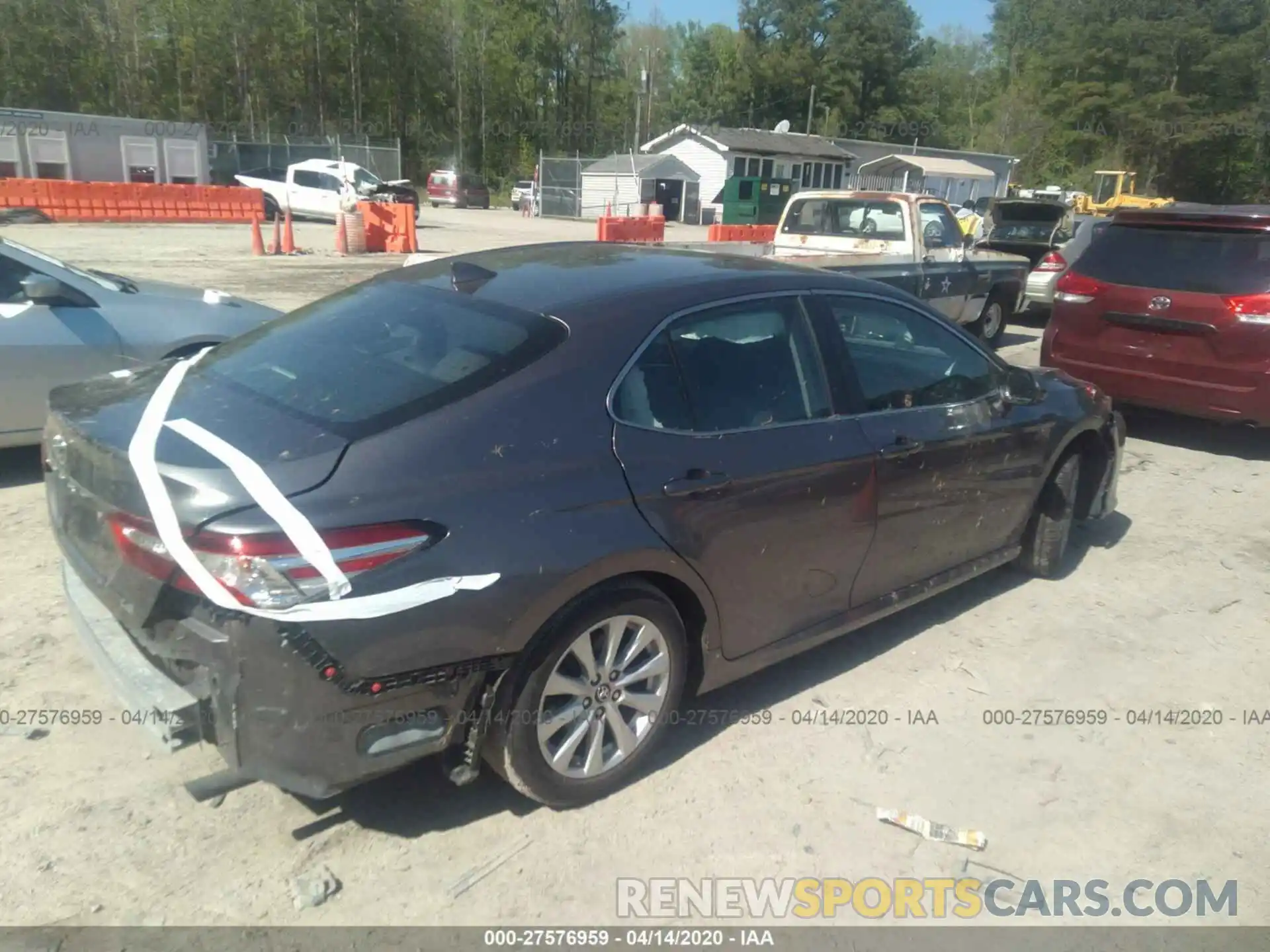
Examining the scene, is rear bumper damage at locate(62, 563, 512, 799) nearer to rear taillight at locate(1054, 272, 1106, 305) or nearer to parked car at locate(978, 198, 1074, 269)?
rear taillight at locate(1054, 272, 1106, 305)

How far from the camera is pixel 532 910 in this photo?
105 inches

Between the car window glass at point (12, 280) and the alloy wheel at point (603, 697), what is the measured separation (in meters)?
4.30

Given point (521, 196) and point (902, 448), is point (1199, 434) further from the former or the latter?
point (521, 196)

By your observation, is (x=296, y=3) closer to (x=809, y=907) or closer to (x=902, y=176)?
(x=902, y=176)

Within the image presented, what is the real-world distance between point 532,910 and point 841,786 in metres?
1.19

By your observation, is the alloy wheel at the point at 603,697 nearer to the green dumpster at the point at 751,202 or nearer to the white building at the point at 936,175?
the green dumpster at the point at 751,202

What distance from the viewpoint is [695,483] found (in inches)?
120

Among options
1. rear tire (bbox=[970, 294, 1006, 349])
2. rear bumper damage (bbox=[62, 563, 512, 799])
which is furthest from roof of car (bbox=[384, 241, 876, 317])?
rear tire (bbox=[970, 294, 1006, 349])

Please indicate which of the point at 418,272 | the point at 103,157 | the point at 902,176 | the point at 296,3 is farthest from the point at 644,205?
the point at 418,272

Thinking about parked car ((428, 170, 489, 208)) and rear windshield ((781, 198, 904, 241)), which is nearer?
rear windshield ((781, 198, 904, 241))

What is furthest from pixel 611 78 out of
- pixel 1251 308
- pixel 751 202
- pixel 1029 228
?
pixel 1251 308

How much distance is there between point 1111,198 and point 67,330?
43483 mm

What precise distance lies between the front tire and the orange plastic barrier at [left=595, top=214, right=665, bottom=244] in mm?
19904

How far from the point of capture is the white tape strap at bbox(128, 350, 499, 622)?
2.37 meters
